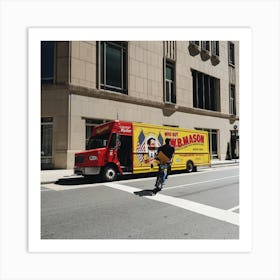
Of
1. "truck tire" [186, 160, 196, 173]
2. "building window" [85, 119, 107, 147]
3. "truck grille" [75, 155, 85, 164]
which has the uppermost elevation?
"building window" [85, 119, 107, 147]

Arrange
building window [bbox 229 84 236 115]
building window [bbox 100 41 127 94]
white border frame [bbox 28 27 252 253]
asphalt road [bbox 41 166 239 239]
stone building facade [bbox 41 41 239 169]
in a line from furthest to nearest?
building window [bbox 229 84 236 115] < building window [bbox 100 41 127 94] < stone building facade [bbox 41 41 239 169] < white border frame [bbox 28 27 252 253] < asphalt road [bbox 41 166 239 239]

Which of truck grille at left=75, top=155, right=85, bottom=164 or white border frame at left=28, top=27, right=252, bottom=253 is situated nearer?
white border frame at left=28, top=27, right=252, bottom=253

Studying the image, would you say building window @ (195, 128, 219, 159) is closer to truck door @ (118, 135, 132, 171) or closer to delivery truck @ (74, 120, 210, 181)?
delivery truck @ (74, 120, 210, 181)

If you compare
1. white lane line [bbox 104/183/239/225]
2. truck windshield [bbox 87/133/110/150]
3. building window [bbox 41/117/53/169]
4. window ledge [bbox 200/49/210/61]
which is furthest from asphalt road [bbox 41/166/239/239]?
window ledge [bbox 200/49/210/61]

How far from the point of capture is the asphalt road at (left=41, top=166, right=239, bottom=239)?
4355mm

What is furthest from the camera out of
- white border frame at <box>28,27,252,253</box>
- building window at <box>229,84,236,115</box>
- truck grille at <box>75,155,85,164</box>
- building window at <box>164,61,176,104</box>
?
building window at <box>229,84,236,115</box>

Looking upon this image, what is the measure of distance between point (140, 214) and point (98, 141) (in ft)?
21.1

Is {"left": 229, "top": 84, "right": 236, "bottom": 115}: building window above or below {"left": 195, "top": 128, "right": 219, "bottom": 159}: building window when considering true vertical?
above

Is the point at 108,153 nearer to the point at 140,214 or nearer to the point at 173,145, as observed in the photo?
the point at 173,145

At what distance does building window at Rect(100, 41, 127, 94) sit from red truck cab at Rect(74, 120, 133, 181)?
5.34 m

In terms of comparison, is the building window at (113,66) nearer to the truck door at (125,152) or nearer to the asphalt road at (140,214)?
the truck door at (125,152)
